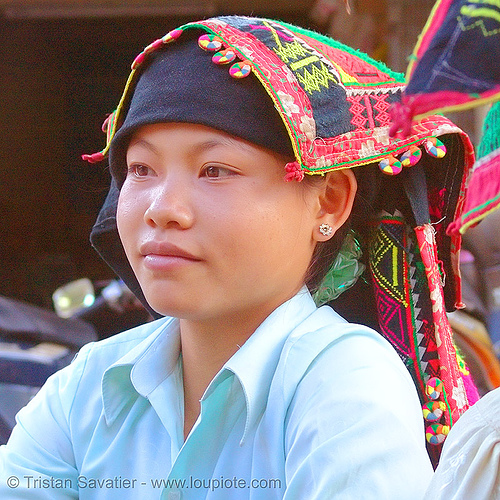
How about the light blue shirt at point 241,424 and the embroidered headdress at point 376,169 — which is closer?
the light blue shirt at point 241,424

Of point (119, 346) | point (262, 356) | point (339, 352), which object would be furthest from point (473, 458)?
point (119, 346)

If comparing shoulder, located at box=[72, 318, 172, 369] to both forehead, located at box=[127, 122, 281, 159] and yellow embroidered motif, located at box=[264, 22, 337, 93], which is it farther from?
yellow embroidered motif, located at box=[264, 22, 337, 93]

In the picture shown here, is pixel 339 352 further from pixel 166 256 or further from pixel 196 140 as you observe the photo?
pixel 196 140

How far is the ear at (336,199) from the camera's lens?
1.50m

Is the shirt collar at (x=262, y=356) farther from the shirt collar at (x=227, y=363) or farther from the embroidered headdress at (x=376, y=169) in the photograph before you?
the embroidered headdress at (x=376, y=169)

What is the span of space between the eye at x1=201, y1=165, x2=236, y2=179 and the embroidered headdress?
4.4 inches

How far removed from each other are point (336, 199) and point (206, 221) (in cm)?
35

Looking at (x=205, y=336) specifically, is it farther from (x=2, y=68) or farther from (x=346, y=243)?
(x=2, y=68)

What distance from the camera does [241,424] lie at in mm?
1365

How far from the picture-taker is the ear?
150 cm

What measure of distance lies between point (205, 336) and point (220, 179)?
353 mm

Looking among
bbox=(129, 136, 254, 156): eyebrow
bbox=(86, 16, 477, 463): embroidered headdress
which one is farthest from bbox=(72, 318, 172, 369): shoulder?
bbox=(129, 136, 254, 156): eyebrow

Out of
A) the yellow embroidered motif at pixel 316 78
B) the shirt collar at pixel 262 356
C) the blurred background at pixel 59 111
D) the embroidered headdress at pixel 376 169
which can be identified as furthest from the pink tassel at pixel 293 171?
the blurred background at pixel 59 111

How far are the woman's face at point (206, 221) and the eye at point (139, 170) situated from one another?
0.01 m
